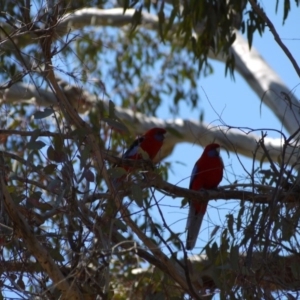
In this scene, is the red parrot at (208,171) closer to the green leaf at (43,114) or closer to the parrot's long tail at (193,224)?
the parrot's long tail at (193,224)

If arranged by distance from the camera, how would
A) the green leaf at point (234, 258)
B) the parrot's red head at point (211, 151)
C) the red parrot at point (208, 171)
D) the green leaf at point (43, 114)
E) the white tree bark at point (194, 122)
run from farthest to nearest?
the white tree bark at point (194, 122), the parrot's red head at point (211, 151), the red parrot at point (208, 171), the green leaf at point (234, 258), the green leaf at point (43, 114)

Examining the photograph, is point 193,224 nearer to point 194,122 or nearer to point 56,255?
point 56,255

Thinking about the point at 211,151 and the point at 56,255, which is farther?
the point at 211,151

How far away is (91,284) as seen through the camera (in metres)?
3.50

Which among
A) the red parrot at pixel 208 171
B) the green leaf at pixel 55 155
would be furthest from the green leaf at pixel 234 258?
the red parrot at pixel 208 171

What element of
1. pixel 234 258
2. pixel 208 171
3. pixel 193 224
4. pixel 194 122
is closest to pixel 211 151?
pixel 208 171

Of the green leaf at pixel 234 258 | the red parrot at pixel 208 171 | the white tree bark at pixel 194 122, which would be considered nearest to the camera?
the green leaf at pixel 234 258

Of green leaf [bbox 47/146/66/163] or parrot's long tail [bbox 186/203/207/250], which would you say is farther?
parrot's long tail [bbox 186/203/207/250]

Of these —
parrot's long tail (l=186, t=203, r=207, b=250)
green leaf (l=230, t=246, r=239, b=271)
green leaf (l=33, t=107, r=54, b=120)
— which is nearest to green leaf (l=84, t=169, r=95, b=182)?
green leaf (l=33, t=107, r=54, b=120)

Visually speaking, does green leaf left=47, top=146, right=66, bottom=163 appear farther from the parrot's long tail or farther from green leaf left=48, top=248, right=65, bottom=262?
the parrot's long tail

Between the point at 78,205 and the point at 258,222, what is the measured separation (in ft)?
2.78

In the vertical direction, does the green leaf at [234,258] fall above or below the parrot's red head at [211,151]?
below

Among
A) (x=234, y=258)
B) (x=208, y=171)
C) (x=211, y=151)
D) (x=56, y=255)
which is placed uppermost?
(x=211, y=151)

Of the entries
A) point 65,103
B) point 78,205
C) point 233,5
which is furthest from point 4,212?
point 233,5
